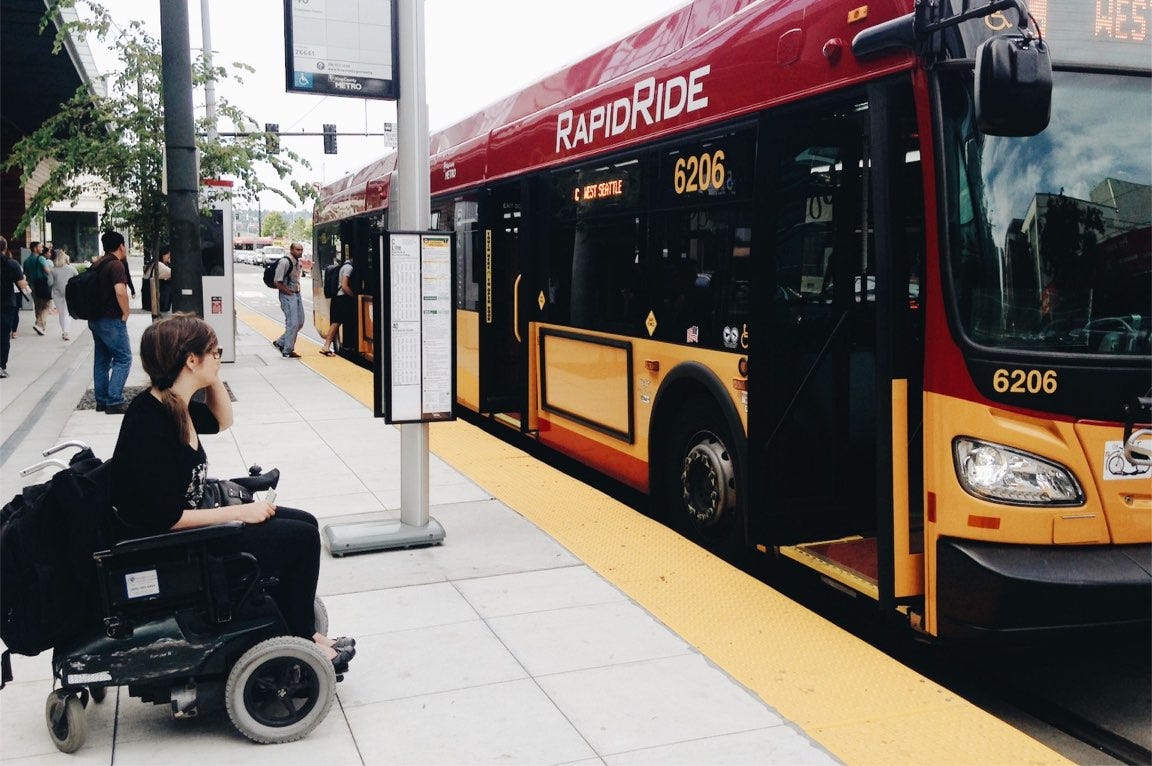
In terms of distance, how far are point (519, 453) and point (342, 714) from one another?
4934 mm

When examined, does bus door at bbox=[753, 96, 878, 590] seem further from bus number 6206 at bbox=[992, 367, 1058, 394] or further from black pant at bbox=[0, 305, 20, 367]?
black pant at bbox=[0, 305, 20, 367]

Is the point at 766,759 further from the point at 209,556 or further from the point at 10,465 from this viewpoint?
the point at 10,465

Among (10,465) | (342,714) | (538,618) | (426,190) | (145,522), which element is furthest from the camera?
(10,465)

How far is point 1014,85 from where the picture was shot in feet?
12.0

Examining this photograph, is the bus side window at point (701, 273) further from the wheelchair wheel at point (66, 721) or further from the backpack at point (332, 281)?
the backpack at point (332, 281)

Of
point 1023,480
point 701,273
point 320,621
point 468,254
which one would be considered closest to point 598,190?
point 701,273

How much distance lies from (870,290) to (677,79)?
5.67ft

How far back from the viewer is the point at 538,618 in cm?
478

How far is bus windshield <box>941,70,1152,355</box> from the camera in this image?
4082mm

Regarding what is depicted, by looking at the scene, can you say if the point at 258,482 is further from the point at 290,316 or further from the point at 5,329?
the point at 290,316

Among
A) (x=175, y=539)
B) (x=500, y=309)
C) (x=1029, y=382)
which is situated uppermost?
(x=500, y=309)

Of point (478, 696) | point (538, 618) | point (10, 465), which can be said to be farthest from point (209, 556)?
point (10, 465)

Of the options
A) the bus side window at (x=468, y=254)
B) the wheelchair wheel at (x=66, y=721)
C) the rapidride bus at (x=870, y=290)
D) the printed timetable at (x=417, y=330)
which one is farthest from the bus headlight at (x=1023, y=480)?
the bus side window at (x=468, y=254)

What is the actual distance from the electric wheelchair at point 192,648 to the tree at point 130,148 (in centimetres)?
1025
